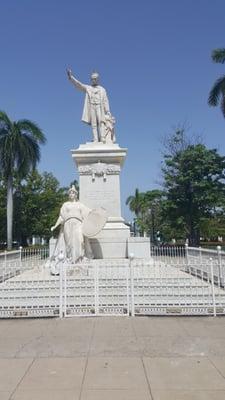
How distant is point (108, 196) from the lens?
1706cm

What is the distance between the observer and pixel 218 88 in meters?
30.4

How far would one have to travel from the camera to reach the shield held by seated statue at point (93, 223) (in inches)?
552

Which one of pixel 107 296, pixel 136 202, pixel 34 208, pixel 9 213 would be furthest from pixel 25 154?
pixel 136 202

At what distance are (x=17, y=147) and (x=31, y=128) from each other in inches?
98.9

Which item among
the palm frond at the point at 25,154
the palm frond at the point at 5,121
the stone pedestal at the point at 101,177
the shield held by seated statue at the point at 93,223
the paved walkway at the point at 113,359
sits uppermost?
the palm frond at the point at 5,121

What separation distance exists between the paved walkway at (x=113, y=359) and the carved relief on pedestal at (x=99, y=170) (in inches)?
384

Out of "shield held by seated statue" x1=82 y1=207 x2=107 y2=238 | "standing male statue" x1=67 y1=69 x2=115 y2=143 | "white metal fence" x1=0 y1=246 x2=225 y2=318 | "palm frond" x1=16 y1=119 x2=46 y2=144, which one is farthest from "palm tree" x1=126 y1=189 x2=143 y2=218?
"white metal fence" x1=0 y1=246 x2=225 y2=318

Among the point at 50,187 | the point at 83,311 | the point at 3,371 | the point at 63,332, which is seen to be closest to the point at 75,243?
the point at 83,311

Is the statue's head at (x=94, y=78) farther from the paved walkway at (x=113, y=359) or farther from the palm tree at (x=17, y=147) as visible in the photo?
the palm tree at (x=17, y=147)

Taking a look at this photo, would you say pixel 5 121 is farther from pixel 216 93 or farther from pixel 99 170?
pixel 99 170

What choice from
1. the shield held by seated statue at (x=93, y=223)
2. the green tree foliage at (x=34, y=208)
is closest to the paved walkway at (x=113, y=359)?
the shield held by seated statue at (x=93, y=223)

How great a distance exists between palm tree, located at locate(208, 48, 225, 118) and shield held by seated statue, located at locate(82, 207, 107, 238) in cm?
1975

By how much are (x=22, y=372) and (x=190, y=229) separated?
28099 millimetres

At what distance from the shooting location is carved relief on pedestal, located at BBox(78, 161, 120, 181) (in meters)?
17.2
